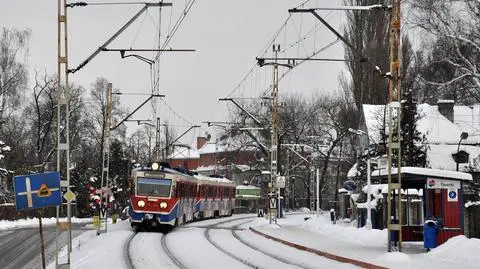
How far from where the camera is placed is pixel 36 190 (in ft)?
53.0

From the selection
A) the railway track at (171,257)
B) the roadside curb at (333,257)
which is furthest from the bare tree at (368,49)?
the railway track at (171,257)

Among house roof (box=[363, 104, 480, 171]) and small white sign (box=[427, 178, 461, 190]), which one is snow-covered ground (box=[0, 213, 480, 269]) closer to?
small white sign (box=[427, 178, 461, 190])

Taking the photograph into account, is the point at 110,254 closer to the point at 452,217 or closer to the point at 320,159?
the point at 452,217

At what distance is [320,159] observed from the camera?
303 feet

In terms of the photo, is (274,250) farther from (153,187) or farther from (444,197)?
(153,187)

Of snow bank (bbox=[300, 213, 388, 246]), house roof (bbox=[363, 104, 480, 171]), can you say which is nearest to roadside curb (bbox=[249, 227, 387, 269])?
snow bank (bbox=[300, 213, 388, 246])

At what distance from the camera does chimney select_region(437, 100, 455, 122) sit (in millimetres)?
56625

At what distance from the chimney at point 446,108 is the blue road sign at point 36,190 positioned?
4449 centimetres

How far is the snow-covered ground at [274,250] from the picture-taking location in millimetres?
20163

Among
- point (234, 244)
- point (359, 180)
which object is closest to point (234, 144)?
point (359, 180)

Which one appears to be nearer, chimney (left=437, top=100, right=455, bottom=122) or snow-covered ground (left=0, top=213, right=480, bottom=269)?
snow-covered ground (left=0, top=213, right=480, bottom=269)

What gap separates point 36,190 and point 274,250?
479 inches

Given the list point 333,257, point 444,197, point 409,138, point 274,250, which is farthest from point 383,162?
point 409,138

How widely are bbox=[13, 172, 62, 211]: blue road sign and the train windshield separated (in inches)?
767
